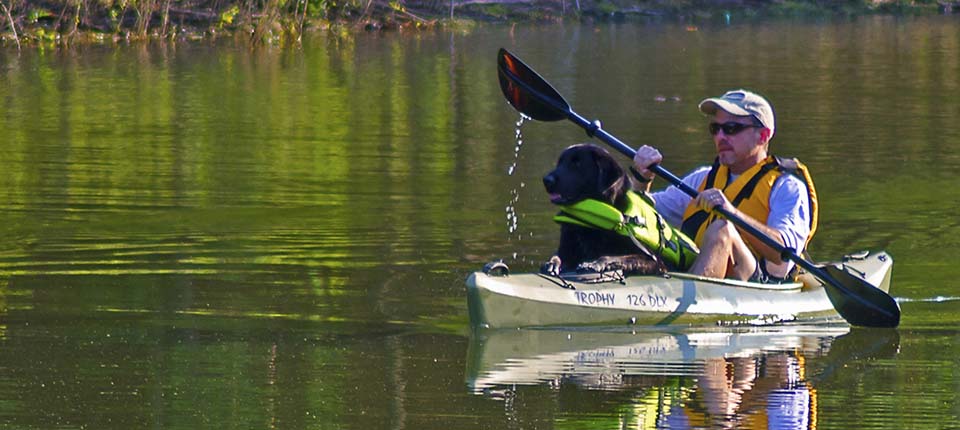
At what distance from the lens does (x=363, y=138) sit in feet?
62.3

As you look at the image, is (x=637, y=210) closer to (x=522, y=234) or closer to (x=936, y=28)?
(x=522, y=234)

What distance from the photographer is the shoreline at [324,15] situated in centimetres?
3481

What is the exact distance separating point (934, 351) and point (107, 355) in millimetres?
3883

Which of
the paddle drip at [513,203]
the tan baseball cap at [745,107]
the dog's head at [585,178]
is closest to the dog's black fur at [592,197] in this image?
the dog's head at [585,178]

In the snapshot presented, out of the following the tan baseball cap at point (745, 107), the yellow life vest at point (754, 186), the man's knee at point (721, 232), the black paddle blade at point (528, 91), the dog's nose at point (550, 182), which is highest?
the tan baseball cap at point (745, 107)

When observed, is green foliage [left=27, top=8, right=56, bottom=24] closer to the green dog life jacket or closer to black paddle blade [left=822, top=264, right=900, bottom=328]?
the green dog life jacket

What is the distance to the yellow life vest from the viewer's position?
29.9ft

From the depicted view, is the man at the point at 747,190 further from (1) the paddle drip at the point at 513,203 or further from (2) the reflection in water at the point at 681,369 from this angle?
(1) the paddle drip at the point at 513,203

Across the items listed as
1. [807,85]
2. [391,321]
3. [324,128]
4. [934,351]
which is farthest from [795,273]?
[807,85]

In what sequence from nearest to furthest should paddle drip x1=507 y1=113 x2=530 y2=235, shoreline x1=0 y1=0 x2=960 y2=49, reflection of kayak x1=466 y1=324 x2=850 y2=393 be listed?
1. reflection of kayak x1=466 y1=324 x2=850 y2=393
2. paddle drip x1=507 y1=113 x2=530 y2=235
3. shoreline x1=0 y1=0 x2=960 y2=49

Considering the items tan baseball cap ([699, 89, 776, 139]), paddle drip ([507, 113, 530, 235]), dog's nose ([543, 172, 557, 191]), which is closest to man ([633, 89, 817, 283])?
tan baseball cap ([699, 89, 776, 139])

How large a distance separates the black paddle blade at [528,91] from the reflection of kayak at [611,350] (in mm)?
1718

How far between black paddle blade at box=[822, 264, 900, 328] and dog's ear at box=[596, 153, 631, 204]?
132 centimetres

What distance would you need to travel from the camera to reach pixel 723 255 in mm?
9078
